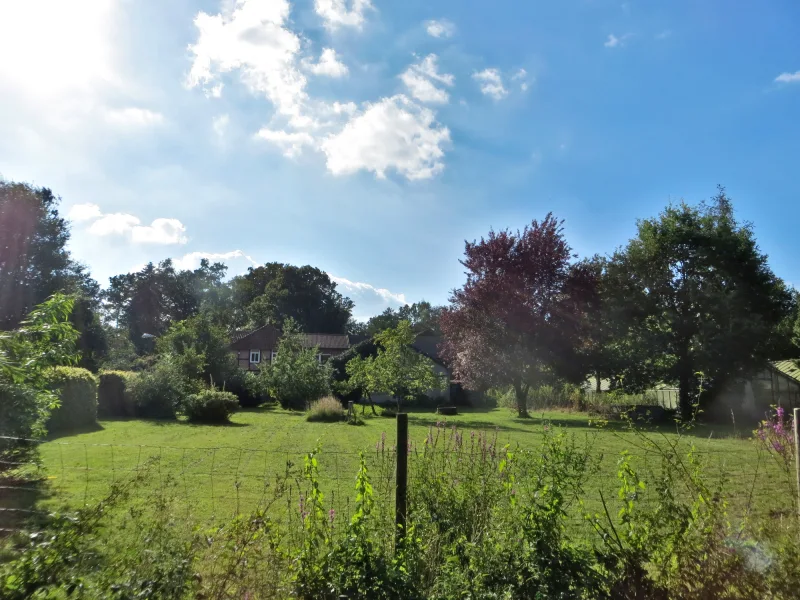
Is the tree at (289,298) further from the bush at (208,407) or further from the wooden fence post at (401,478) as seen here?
the wooden fence post at (401,478)

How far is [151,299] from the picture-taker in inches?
2729

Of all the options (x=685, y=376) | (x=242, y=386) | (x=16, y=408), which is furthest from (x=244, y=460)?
(x=242, y=386)

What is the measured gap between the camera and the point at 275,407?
31.0m

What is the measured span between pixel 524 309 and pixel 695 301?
6850 millimetres

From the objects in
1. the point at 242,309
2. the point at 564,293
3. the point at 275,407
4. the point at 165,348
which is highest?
the point at 242,309

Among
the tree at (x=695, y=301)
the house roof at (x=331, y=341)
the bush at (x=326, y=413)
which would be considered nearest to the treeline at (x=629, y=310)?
the tree at (x=695, y=301)

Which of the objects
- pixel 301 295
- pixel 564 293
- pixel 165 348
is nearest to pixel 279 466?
pixel 564 293

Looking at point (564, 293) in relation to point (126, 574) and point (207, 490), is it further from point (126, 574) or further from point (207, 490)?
point (126, 574)

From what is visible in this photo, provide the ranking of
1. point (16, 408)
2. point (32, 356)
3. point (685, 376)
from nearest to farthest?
1. point (32, 356)
2. point (16, 408)
3. point (685, 376)

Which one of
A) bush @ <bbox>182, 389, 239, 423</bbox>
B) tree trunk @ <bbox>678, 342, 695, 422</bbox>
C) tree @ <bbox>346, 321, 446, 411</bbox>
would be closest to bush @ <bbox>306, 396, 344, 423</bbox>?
tree @ <bbox>346, 321, 446, 411</bbox>

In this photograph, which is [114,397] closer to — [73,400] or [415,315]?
[73,400]

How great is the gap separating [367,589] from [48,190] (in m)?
40.5

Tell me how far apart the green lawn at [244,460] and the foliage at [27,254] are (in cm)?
1547

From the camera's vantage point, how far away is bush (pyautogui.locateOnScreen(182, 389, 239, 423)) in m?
20.0
